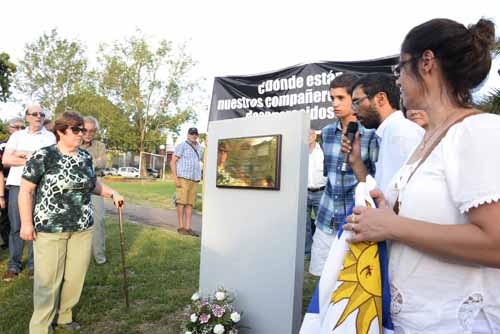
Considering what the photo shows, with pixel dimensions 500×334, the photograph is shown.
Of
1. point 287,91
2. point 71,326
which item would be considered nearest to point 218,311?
point 71,326

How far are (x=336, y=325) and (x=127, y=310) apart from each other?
328cm

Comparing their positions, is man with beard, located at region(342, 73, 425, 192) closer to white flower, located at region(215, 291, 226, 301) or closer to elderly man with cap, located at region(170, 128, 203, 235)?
white flower, located at region(215, 291, 226, 301)

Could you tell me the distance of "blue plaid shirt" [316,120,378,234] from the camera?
3.00 metres

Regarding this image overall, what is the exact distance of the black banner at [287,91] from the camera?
18.2 ft

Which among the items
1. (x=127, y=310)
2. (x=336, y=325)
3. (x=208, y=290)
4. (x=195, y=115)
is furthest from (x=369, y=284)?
(x=195, y=115)

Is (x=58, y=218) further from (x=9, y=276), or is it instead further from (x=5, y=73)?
(x=5, y=73)

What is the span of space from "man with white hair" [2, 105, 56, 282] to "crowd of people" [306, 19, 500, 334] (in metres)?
4.50

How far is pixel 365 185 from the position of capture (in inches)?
57.2

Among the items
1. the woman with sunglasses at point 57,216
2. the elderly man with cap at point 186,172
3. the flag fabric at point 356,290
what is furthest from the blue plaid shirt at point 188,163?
the flag fabric at point 356,290

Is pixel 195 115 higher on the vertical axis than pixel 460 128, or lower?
higher

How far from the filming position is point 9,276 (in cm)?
480

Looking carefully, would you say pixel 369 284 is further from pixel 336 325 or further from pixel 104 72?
pixel 104 72

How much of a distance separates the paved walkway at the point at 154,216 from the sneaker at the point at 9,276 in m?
3.59

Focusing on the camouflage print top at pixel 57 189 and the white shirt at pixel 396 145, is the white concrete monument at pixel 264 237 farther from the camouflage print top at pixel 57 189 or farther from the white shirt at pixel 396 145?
the camouflage print top at pixel 57 189
